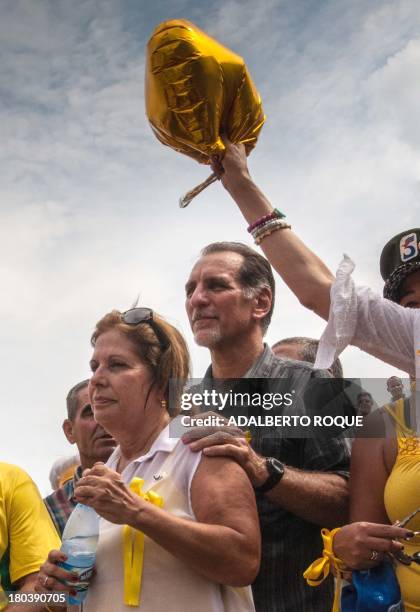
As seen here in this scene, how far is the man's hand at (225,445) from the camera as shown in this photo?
242 cm

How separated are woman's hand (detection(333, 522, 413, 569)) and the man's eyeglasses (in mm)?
1009

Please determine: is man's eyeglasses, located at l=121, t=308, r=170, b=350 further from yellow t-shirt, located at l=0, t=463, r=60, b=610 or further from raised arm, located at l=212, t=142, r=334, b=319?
yellow t-shirt, located at l=0, t=463, r=60, b=610

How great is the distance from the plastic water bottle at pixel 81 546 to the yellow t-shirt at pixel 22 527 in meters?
0.57

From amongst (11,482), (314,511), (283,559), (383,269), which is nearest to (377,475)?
(314,511)

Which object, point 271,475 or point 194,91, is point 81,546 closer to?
point 271,475

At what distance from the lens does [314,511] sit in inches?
108

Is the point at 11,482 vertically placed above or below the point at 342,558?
above

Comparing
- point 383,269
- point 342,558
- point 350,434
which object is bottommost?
point 342,558

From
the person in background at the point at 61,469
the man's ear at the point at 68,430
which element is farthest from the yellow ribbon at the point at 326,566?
the person in background at the point at 61,469

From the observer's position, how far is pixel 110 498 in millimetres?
2225

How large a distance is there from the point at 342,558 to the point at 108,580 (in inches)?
28.3

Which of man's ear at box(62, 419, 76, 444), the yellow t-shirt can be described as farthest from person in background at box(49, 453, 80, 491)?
the yellow t-shirt

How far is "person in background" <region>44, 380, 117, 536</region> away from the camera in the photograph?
3965 millimetres

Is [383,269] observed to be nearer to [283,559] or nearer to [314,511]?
[314,511]
